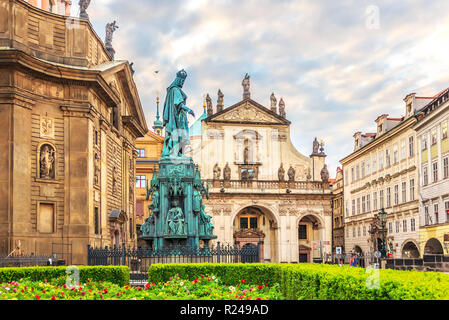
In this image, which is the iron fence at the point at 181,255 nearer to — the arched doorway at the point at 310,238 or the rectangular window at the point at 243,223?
the arched doorway at the point at 310,238

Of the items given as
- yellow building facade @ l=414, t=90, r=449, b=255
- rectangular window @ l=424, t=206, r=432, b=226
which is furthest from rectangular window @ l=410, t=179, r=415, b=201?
rectangular window @ l=424, t=206, r=432, b=226

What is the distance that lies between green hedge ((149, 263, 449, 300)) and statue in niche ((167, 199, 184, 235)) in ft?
17.4

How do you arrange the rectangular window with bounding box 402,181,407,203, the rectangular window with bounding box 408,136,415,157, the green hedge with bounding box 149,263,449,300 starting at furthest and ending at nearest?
the rectangular window with bounding box 402,181,407,203 → the rectangular window with bounding box 408,136,415,157 → the green hedge with bounding box 149,263,449,300

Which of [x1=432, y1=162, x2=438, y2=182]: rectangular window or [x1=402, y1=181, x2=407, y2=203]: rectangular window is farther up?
A: [x1=432, y1=162, x2=438, y2=182]: rectangular window

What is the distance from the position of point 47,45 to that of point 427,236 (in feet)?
104

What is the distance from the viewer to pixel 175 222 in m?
22.7

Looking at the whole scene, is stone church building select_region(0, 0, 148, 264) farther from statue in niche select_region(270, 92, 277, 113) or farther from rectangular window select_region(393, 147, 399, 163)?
statue in niche select_region(270, 92, 277, 113)

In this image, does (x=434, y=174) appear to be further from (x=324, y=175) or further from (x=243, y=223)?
(x=243, y=223)

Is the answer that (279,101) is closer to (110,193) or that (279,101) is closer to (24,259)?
(110,193)

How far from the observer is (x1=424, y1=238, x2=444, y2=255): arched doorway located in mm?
43081

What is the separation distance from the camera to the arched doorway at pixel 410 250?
49806 millimetres

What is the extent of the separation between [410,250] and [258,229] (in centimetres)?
1977

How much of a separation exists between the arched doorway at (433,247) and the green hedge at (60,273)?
31.6m
